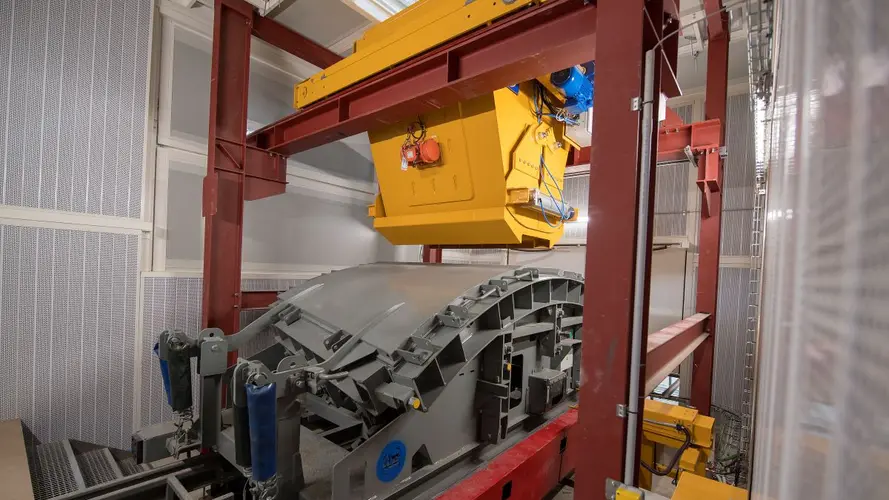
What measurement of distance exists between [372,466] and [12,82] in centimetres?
435

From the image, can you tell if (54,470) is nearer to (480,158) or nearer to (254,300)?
(254,300)

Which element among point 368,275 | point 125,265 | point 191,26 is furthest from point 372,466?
point 191,26

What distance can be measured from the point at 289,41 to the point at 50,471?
4569mm

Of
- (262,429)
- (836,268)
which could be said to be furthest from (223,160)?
(836,268)

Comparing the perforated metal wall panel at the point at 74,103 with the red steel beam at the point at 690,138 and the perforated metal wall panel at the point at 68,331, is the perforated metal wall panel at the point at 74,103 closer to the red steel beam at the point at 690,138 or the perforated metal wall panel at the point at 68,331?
the perforated metal wall panel at the point at 68,331

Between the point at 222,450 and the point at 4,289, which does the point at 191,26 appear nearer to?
the point at 4,289

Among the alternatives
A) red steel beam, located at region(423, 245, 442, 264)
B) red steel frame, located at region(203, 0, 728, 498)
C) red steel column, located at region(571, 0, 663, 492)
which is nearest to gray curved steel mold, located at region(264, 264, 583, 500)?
red steel frame, located at region(203, 0, 728, 498)

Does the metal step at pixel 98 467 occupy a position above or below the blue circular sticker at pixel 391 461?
below

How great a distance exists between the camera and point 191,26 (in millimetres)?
4508

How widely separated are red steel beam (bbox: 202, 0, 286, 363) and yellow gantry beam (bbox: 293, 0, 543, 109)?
0.67 metres

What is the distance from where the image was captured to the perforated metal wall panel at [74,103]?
3387 millimetres

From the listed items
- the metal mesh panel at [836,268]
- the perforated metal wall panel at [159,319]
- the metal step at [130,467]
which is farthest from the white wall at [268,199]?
the metal mesh panel at [836,268]

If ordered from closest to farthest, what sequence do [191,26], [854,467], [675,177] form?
[854,467], [191,26], [675,177]

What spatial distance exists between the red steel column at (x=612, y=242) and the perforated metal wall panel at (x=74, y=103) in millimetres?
4536
